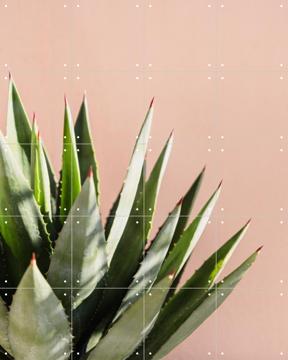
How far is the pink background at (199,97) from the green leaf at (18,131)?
165 mm

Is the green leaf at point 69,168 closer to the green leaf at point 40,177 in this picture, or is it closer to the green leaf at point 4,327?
the green leaf at point 40,177

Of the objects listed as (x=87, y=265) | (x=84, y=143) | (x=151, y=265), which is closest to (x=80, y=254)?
(x=87, y=265)

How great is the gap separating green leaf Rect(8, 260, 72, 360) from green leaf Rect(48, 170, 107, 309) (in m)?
0.06

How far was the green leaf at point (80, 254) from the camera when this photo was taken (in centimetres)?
84

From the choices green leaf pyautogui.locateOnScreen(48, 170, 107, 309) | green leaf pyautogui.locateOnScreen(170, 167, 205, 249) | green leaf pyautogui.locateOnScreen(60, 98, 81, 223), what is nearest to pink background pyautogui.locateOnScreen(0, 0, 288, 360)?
green leaf pyautogui.locateOnScreen(170, 167, 205, 249)

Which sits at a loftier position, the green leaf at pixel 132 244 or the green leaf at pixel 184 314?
the green leaf at pixel 132 244

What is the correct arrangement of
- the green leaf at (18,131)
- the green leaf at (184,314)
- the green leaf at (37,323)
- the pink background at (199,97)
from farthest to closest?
1. the pink background at (199,97)
2. the green leaf at (18,131)
3. the green leaf at (184,314)
4. the green leaf at (37,323)

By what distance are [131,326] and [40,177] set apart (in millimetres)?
260

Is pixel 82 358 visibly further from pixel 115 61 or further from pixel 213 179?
pixel 115 61

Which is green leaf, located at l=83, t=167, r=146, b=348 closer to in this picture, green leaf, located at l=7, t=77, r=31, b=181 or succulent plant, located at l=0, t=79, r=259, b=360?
succulent plant, located at l=0, t=79, r=259, b=360

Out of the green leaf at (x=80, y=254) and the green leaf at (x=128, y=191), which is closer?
the green leaf at (x=80, y=254)

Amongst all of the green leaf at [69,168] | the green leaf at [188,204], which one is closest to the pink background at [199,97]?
the green leaf at [188,204]

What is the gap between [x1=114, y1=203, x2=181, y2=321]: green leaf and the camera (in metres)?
0.95

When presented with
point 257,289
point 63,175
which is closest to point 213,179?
point 257,289
